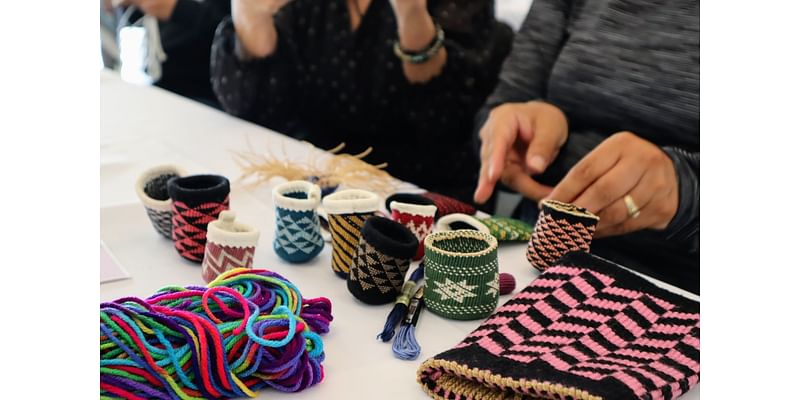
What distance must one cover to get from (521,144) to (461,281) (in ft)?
1.89

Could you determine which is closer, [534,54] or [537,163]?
[537,163]

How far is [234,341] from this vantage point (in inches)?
23.1

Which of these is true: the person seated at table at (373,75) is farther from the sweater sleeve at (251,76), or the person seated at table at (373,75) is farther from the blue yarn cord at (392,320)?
the blue yarn cord at (392,320)

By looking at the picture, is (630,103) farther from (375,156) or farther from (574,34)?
(375,156)

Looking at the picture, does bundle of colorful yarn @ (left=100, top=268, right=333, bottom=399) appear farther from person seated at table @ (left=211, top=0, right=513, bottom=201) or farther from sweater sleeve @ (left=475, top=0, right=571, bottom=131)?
person seated at table @ (left=211, top=0, right=513, bottom=201)

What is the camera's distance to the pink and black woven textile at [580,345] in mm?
539

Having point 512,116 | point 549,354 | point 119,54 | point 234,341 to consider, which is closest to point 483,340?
point 549,354

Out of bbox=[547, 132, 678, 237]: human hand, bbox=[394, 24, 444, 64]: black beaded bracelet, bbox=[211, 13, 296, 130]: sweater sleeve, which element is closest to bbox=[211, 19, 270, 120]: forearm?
bbox=[211, 13, 296, 130]: sweater sleeve

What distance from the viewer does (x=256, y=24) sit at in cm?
172

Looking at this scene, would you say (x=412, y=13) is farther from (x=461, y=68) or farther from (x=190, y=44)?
(x=190, y=44)

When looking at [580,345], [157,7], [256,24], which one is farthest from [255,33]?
[580,345]

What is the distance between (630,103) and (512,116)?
8.4 inches

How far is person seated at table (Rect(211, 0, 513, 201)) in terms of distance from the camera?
177cm
